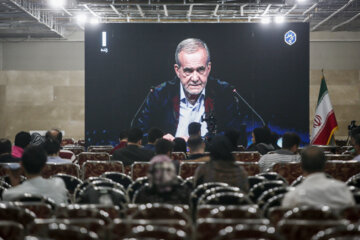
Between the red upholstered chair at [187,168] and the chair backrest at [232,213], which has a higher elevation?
the chair backrest at [232,213]

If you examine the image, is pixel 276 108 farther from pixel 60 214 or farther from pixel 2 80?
pixel 2 80

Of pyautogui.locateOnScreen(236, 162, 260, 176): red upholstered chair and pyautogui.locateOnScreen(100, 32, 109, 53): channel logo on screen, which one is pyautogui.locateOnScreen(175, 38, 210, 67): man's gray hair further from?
pyautogui.locateOnScreen(236, 162, 260, 176): red upholstered chair

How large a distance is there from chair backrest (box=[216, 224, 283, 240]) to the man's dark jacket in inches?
471

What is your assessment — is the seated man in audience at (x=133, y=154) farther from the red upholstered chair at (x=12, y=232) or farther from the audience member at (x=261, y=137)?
the red upholstered chair at (x=12, y=232)

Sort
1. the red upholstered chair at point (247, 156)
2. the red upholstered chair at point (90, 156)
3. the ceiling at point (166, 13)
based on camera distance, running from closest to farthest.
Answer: the red upholstered chair at point (247, 156) < the red upholstered chair at point (90, 156) < the ceiling at point (166, 13)

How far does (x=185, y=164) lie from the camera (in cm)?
696

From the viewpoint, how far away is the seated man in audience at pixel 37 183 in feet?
15.4

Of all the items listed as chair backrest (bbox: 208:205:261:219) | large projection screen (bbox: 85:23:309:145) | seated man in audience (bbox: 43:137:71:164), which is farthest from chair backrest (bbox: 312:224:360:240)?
large projection screen (bbox: 85:23:309:145)

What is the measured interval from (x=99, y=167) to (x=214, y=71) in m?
8.25

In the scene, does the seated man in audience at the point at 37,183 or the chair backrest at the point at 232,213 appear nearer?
the chair backrest at the point at 232,213

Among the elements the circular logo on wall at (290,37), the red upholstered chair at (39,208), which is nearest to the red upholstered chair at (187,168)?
the red upholstered chair at (39,208)

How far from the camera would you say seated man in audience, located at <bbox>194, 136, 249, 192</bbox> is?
18.1 feet

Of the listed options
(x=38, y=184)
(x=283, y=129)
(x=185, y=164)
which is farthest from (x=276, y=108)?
(x=38, y=184)

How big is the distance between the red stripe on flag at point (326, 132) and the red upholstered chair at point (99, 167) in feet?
23.8
